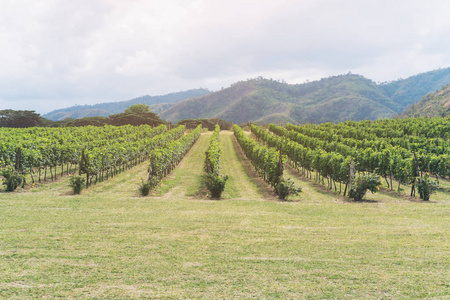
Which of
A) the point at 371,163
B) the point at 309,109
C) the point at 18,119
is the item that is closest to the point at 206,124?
the point at 18,119

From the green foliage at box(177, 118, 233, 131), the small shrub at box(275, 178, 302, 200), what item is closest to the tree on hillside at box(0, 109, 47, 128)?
the green foliage at box(177, 118, 233, 131)

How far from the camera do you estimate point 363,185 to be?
14172 millimetres

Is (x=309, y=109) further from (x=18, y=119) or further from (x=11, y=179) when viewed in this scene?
(x=11, y=179)

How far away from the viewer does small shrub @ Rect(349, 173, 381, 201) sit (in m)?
14.1

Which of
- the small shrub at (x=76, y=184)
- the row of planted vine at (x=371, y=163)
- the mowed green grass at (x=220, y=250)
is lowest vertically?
the mowed green grass at (x=220, y=250)

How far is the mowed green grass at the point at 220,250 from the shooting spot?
5398mm

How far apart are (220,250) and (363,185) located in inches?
393

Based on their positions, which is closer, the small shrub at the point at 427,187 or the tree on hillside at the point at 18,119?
the small shrub at the point at 427,187

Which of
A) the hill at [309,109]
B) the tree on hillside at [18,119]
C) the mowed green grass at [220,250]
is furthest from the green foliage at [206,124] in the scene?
the mowed green grass at [220,250]

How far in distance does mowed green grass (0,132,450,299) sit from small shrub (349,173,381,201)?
1.58m

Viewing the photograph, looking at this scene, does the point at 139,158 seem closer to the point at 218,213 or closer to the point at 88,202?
the point at 88,202

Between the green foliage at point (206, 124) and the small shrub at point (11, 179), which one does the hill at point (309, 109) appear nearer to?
the green foliage at point (206, 124)

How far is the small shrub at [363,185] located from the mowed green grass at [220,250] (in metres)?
1.58

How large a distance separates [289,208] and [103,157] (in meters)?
13.4
